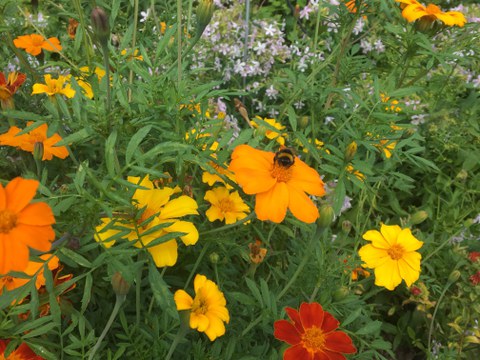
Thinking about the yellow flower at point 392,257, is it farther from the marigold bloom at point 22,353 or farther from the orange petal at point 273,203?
the marigold bloom at point 22,353

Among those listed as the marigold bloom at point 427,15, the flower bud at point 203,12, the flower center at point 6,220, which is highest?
the flower bud at point 203,12

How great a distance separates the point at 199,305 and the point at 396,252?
57 cm

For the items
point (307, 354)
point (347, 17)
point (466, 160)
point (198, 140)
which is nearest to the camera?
point (307, 354)

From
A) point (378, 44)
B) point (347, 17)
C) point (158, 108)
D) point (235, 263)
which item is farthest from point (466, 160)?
point (158, 108)

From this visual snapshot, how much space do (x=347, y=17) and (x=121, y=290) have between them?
105cm

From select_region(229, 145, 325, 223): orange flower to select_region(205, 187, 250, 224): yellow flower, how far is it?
0.71 ft

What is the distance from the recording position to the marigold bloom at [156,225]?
2.84 feet

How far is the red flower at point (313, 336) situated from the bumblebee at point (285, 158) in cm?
29

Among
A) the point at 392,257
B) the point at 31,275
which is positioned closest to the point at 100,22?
the point at 31,275

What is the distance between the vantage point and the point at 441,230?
193 centimetres

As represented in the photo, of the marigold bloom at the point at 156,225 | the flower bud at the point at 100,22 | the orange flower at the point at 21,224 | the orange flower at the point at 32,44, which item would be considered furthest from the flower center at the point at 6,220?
the orange flower at the point at 32,44

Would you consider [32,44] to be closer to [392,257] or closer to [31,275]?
[31,275]

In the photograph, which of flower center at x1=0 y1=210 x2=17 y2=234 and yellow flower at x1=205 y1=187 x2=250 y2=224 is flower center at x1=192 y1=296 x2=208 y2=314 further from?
flower center at x1=0 y1=210 x2=17 y2=234

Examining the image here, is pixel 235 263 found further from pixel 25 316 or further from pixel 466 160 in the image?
pixel 466 160
